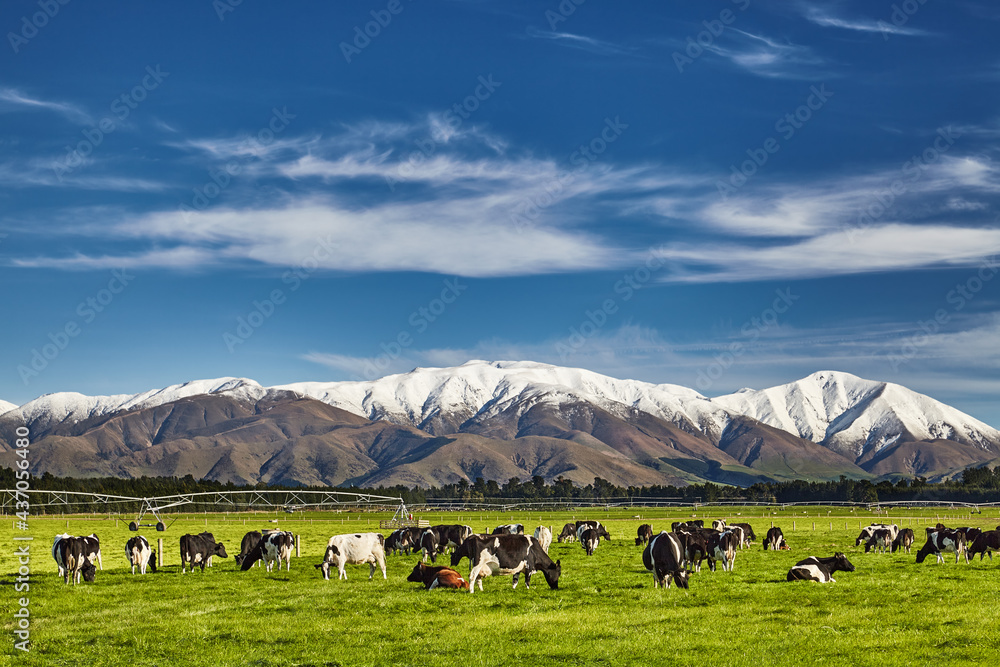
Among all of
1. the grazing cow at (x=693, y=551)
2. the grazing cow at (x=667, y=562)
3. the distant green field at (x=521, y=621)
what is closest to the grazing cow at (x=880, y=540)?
the distant green field at (x=521, y=621)

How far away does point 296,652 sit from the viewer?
805 inches

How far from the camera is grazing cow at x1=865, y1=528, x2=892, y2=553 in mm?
53562

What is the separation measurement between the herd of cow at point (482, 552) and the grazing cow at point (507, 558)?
0.04 m

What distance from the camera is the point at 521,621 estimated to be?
23484mm

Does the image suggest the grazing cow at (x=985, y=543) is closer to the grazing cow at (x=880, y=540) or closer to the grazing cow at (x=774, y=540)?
the grazing cow at (x=880, y=540)

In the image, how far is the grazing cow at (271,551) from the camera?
4016 centimetres

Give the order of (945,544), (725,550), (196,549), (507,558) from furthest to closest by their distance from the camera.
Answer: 1. (945,544)
2. (196,549)
3. (725,550)
4. (507,558)

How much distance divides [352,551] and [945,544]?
2892cm

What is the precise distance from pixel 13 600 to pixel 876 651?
27.9 metres

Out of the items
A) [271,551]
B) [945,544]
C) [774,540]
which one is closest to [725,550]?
[945,544]

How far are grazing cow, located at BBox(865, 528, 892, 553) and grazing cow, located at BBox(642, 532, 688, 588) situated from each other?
2811 centimetres

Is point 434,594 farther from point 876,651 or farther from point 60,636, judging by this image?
point 876,651

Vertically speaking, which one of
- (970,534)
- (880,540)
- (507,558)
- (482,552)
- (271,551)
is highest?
(482,552)

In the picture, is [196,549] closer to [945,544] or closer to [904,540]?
[945,544]
